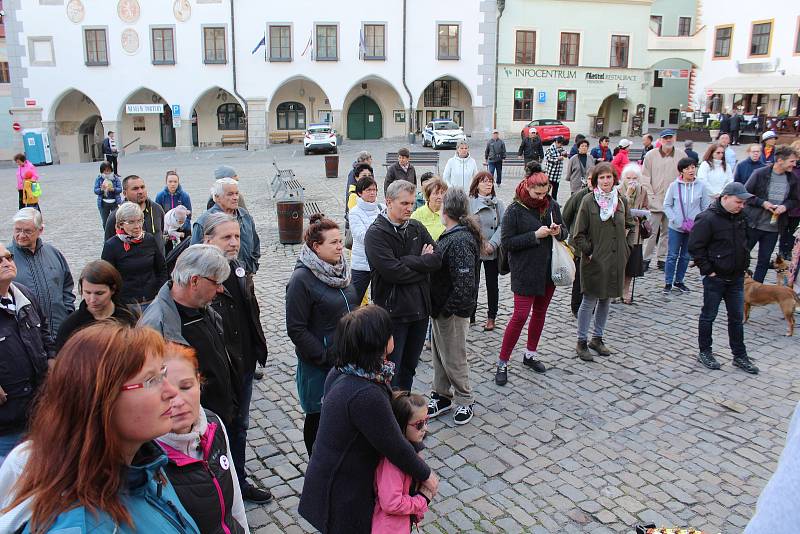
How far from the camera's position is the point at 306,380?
12.9 feet

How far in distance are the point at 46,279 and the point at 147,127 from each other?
38.5 metres

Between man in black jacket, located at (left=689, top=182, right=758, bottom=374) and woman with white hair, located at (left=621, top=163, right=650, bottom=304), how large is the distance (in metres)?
1.15

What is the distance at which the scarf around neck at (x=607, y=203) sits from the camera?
593cm

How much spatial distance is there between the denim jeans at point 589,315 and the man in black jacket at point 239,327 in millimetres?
3401

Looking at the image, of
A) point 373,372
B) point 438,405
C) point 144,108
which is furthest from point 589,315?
point 144,108

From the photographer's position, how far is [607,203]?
5.95 meters

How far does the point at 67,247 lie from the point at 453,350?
9.30 metres

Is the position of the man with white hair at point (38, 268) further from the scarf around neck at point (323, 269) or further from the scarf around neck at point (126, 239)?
the scarf around neck at point (323, 269)

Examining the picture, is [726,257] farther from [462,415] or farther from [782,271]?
[782,271]

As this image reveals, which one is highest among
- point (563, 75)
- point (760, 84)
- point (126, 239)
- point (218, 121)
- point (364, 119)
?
point (563, 75)

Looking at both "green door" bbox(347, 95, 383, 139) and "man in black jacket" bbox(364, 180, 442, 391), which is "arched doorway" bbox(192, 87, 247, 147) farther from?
"man in black jacket" bbox(364, 180, 442, 391)

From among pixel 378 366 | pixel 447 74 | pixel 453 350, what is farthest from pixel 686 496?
pixel 447 74

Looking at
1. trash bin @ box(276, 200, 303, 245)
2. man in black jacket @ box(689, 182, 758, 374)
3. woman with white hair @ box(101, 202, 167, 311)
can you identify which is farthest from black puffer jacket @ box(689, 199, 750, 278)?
trash bin @ box(276, 200, 303, 245)

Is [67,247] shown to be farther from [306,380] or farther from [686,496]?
[686,496]
